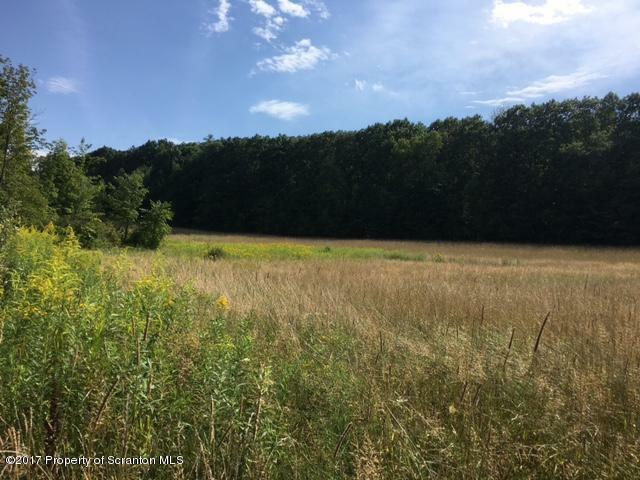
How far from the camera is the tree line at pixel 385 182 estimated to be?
74.3ft

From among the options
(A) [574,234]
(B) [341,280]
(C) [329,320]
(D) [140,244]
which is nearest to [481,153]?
(A) [574,234]

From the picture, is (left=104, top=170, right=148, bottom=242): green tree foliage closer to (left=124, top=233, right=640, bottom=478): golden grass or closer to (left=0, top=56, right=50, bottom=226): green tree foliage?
(left=0, top=56, right=50, bottom=226): green tree foliage

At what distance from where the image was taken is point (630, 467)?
7.84ft

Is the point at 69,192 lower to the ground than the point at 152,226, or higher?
higher

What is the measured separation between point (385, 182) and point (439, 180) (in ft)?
32.9

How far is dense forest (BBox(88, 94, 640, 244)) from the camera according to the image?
47094 mm

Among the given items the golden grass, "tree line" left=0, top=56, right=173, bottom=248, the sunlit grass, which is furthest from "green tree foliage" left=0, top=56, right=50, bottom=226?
the golden grass

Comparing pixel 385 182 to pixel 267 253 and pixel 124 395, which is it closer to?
Answer: pixel 267 253

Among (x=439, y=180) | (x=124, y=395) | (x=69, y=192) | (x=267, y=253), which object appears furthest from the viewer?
(x=439, y=180)

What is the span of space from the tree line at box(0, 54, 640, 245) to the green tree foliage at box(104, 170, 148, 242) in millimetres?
81

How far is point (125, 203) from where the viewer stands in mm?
24391

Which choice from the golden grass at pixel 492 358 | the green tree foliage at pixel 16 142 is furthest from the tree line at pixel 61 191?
the golden grass at pixel 492 358

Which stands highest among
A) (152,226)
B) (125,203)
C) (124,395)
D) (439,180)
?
(439,180)

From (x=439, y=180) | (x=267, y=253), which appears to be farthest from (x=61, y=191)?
(x=439, y=180)
